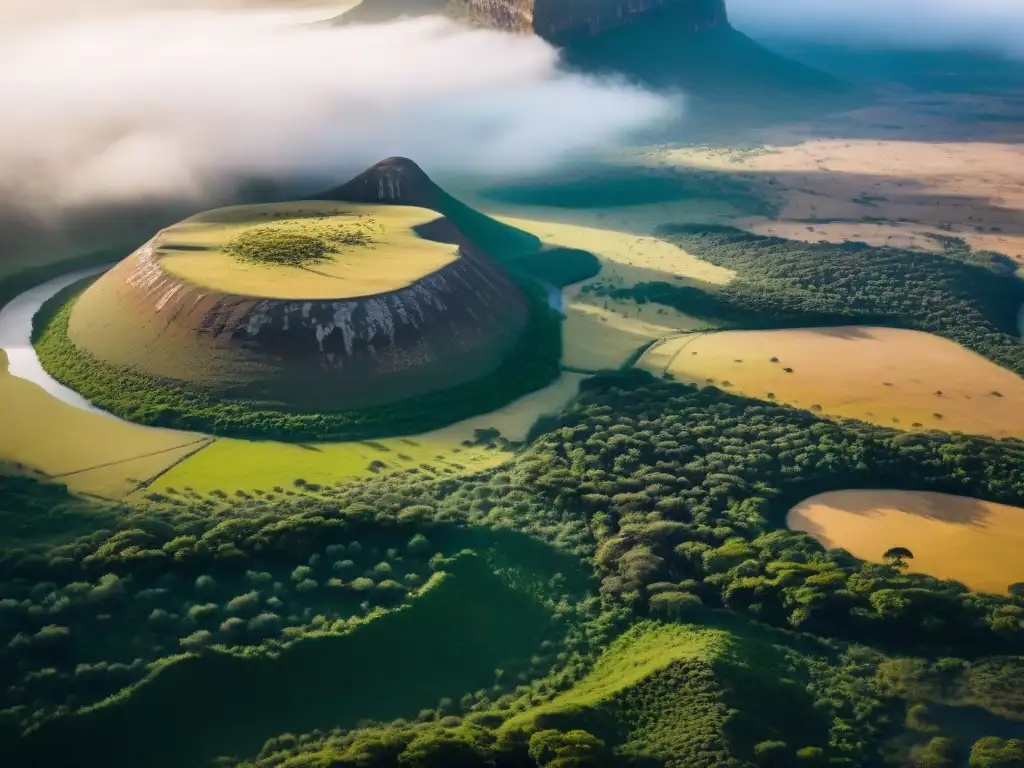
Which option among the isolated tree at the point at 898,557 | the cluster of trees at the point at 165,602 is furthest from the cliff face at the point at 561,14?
the cluster of trees at the point at 165,602

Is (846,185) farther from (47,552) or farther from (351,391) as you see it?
(47,552)

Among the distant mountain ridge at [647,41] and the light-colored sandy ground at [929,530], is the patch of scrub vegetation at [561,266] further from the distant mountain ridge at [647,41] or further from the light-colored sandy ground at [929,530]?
the distant mountain ridge at [647,41]

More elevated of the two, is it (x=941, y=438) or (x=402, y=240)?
(x=402, y=240)

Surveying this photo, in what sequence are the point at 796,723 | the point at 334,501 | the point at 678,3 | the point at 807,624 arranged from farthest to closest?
1. the point at 678,3
2. the point at 334,501
3. the point at 807,624
4. the point at 796,723

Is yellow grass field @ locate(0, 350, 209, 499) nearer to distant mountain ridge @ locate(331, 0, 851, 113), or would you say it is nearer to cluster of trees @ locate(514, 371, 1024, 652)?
cluster of trees @ locate(514, 371, 1024, 652)

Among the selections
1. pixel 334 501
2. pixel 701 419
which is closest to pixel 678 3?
pixel 701 419

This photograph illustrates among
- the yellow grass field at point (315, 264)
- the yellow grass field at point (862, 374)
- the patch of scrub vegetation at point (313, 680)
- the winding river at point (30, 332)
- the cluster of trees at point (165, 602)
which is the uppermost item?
the yellow grass field at point (315, 264)

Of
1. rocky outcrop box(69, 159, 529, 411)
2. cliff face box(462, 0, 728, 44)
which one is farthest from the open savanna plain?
cliff face box(462, 0, 728, 44)

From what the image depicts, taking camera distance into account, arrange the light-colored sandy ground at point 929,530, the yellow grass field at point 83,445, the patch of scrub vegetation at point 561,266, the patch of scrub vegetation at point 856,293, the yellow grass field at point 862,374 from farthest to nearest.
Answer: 1. the patch of scrub vegetation at point 561,266
2. the patch of scrub vegetation at point 856,293
3. the yellow grass field at point 862,374
4. the yellow grass field at point 83,445
5. the light-colored sandy ground at point 929,530
